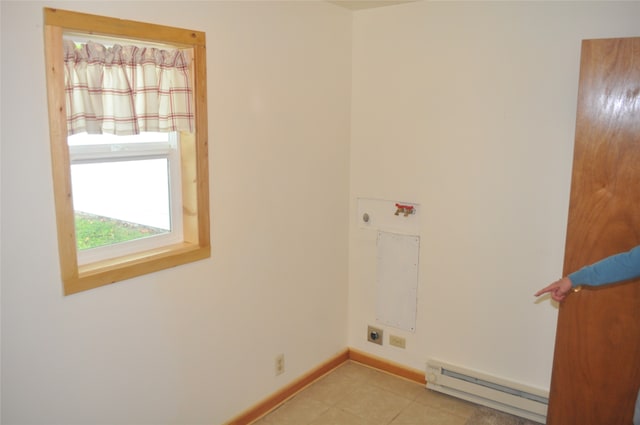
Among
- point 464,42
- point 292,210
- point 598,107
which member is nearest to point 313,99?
point 292,210

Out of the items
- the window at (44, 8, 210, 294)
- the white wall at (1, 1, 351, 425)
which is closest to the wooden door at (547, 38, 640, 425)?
the white wall at (1, 1, 351, 425)

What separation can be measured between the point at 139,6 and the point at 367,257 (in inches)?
83.3

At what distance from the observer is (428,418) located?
291 centimetres

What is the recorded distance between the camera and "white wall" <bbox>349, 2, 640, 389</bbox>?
264 cm

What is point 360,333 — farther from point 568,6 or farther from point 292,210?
point 568,6

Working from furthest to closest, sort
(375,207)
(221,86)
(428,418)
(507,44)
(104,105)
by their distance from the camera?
(375,207)
(428,418)
(507,44)
(221,86)
(104,105)

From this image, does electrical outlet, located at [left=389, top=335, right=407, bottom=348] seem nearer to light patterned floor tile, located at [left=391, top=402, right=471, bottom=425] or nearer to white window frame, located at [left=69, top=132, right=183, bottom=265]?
light patterned floor tile, located at [left=391, top=402, right=471, bottom=425]

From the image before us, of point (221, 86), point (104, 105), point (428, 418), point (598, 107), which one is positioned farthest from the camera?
point (428, 418)

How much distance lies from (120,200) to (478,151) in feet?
6.46

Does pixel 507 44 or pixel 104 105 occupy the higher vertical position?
pixel 507 44

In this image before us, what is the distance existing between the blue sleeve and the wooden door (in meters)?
0.34

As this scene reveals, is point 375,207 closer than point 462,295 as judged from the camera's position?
No

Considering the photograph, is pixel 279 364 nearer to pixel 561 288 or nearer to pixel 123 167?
pixel 123 167

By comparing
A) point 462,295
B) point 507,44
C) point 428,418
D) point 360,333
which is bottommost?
point 428,418
